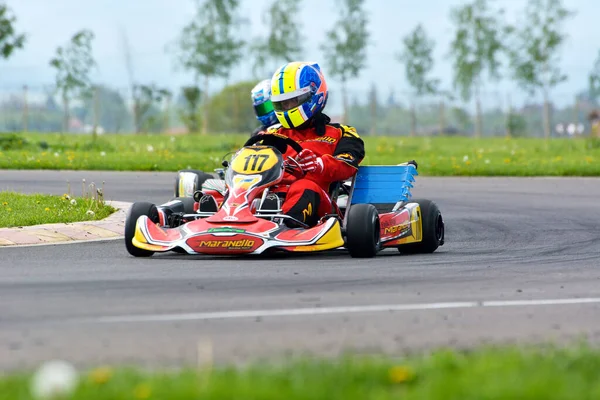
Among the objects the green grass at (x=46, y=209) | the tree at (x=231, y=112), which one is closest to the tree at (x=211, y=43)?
the tree at (x=231, y=112)

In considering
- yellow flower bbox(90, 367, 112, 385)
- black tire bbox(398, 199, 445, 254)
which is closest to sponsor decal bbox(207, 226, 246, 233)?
black tire bbox(398, 199, 445, 254)

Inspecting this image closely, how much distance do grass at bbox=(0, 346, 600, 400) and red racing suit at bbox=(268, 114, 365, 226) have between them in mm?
5143

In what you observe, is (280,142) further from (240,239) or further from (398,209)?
(240,239)

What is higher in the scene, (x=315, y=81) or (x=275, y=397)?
(x=315, y=81)

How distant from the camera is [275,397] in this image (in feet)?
13.6

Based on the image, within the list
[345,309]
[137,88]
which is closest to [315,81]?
[345,309]

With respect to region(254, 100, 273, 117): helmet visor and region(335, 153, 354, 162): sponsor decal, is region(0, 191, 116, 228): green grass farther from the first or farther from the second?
region(335, 153, 354, 162): sponsor decal

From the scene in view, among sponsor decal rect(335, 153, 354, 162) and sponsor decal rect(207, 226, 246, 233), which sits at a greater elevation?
sponsor decal rect(335, 153, 354, 162)

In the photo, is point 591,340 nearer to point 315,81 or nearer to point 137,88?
point 315,81

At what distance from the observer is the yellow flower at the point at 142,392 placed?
4121 mm

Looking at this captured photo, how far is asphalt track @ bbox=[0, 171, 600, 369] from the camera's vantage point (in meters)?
5.49

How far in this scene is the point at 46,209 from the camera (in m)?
12.5

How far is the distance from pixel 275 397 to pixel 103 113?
1622 inches

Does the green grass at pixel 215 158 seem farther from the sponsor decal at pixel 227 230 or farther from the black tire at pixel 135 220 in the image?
the sponsor decal at pixel 227 230
